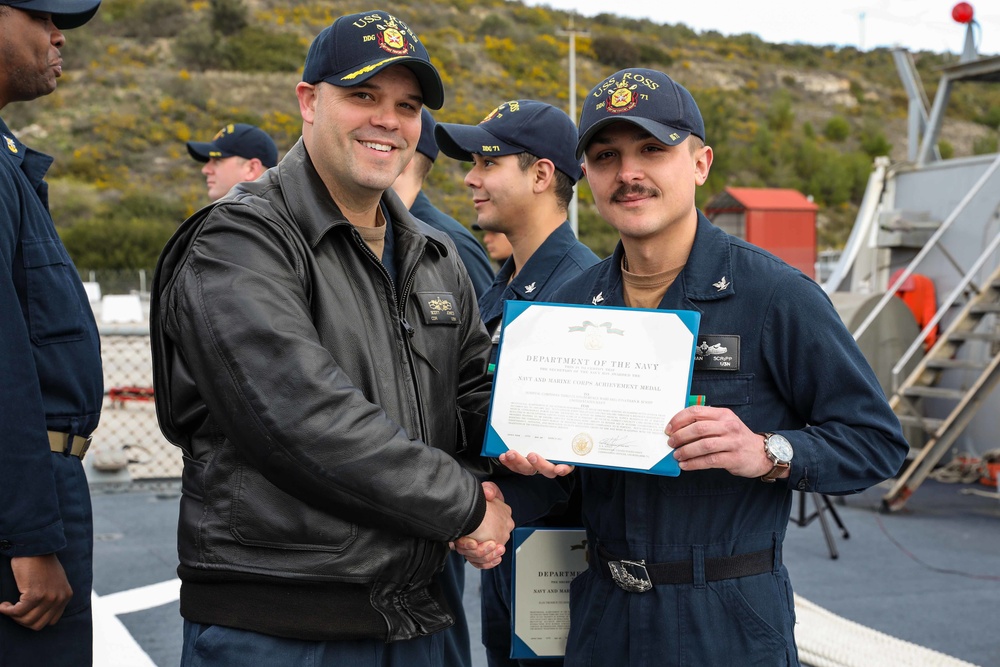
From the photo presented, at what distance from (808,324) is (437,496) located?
98 centimetres

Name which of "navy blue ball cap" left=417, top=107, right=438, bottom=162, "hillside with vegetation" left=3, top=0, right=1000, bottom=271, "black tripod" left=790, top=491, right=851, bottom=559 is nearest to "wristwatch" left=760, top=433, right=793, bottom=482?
"navy blue ball cap" left=417, top=107, right=438, bottom=162

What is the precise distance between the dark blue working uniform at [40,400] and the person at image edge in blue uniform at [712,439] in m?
1.23

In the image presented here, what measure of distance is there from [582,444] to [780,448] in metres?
0.46

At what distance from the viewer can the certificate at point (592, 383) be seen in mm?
2246

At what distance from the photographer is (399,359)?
2.30m

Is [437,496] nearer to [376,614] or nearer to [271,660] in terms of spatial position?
[376,614]

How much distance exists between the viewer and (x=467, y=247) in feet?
15.2

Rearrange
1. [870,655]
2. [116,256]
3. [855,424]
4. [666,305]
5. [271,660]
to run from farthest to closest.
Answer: [116,256], [870,655], [666,305], [855,424], [271,660]

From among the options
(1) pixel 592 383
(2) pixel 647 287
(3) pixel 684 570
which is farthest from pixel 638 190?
(3) pixel 684 570

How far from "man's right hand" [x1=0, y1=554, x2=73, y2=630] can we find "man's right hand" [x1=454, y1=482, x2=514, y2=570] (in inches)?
43.7

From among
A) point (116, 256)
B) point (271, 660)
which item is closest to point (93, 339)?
point (271, 660)

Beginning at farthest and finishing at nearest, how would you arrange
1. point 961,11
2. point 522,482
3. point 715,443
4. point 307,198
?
point 961,11, point 522,482, point 307,198, point 715,443

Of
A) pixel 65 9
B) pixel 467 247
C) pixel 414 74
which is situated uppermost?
pixel 65 9

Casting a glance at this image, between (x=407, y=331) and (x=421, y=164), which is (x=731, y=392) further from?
(x=421, y=164)
